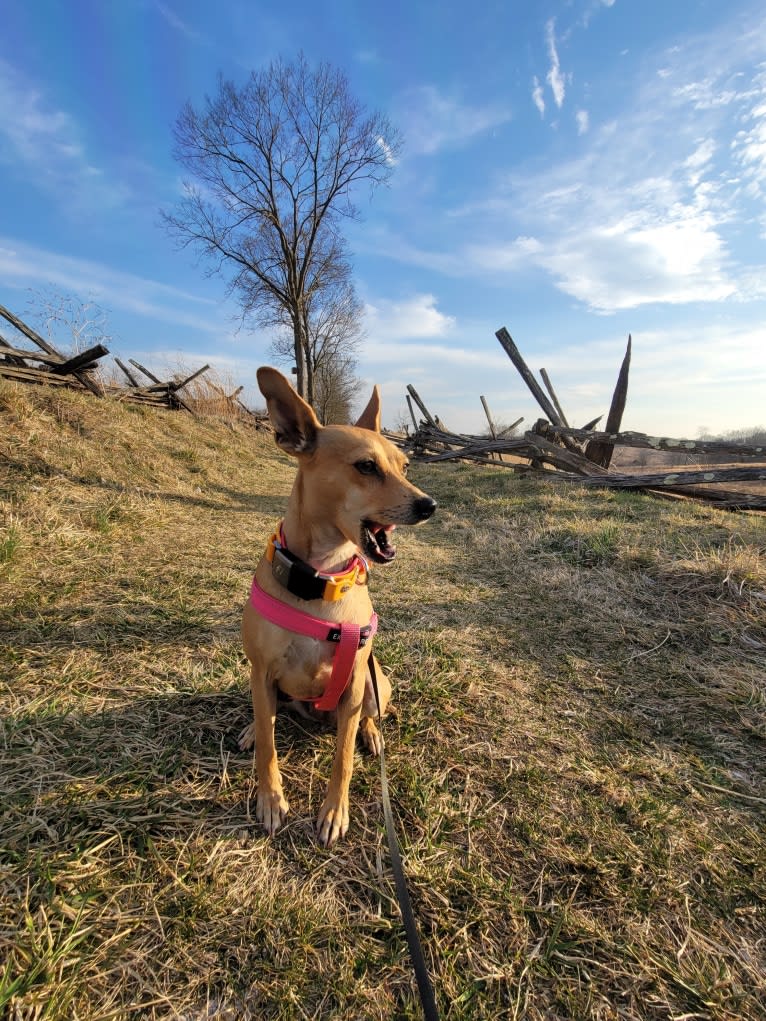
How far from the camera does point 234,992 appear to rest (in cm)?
135

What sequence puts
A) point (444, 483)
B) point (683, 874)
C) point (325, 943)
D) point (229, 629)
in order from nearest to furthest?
point (325, 943), point (683, 874), point (229, 629), point (444, 483)

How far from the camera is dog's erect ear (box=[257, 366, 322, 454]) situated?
2240 millimetres

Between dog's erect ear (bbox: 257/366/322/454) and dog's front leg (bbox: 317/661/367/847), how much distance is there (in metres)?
1.18

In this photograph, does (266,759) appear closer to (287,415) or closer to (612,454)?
(287,415)

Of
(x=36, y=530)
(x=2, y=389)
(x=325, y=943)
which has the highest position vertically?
(x=2, y=389)

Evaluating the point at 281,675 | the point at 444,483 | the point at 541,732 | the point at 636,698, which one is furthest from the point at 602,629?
→ the point at 444,483

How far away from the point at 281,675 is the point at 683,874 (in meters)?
1.92

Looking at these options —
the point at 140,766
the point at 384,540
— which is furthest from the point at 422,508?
the point at 140,766

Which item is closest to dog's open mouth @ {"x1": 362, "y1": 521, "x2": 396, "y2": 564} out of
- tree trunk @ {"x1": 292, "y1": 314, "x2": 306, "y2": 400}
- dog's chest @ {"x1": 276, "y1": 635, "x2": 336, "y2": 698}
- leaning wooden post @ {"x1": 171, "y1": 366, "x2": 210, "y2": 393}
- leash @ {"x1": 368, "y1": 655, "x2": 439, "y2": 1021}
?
dog's chest @ {"x1": 276, "y1": 635, "x2": 336, "y2": 698}

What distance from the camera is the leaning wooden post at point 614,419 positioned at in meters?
9.48

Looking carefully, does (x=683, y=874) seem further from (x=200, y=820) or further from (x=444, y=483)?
(x=444, y=483)

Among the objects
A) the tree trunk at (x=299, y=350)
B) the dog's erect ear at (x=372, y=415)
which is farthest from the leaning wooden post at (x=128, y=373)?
the dog's erect ear at (x=372, y=415)

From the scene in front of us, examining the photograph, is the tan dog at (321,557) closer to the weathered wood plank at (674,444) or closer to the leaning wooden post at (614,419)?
the weathered wood plank at (674,444)

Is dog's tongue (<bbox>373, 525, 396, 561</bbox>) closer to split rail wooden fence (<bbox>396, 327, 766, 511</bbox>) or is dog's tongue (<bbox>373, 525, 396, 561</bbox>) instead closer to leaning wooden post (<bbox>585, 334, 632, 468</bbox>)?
split rail wooden fence (<bbox>396, 327, 766, 511</bbox>)
